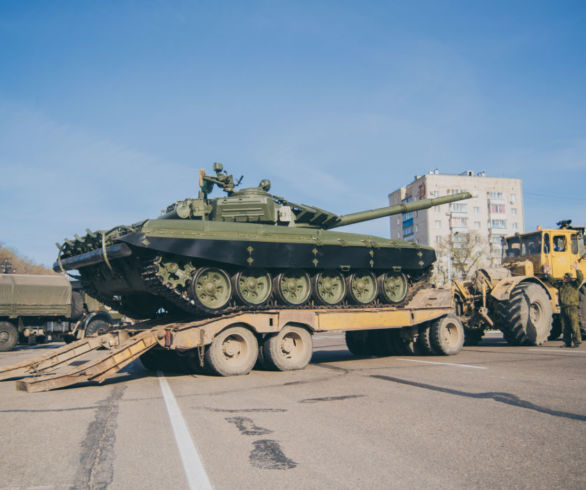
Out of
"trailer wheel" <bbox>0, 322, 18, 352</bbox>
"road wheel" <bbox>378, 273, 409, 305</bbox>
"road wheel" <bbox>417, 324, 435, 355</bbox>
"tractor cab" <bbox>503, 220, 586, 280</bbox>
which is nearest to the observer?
"road wheel" <bbox>378, 273, 409, 305</bbox>

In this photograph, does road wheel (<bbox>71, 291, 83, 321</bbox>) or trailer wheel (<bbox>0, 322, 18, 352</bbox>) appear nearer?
trailer wheel (<bbox>0, 322, 18, 352</bbox>)

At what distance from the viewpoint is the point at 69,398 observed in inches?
336

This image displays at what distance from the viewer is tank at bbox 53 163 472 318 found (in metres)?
10.6

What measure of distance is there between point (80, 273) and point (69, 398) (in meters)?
5.00

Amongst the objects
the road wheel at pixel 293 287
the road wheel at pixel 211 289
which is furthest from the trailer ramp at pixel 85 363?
the road wheel at pixel 293 287

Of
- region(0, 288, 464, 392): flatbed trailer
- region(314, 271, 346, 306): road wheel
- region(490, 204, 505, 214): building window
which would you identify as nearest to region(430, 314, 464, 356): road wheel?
region(0, 288, 464, 392): flatbed trailer

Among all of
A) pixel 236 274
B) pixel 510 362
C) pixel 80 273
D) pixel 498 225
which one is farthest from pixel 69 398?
pixel 498 225

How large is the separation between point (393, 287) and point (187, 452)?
10.2 m

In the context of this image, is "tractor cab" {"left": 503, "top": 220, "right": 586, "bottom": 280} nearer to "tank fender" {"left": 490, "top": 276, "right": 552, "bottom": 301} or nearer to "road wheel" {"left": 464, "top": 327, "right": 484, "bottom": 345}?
"tank fender" {"left": 490, "top": 276, "right": 552, "bottom": 301}

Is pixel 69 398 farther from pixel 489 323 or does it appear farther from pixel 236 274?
pixel 489 323

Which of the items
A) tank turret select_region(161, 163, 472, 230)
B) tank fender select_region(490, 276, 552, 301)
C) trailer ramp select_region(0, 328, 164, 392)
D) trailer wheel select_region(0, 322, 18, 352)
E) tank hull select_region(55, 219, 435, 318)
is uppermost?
tank turret select_region(161, 163, 472, 230)

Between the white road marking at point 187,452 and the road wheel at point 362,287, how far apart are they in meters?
6.53

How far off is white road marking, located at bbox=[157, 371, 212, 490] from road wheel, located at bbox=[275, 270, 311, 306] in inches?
178

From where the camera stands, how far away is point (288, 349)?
1192 centimetres
